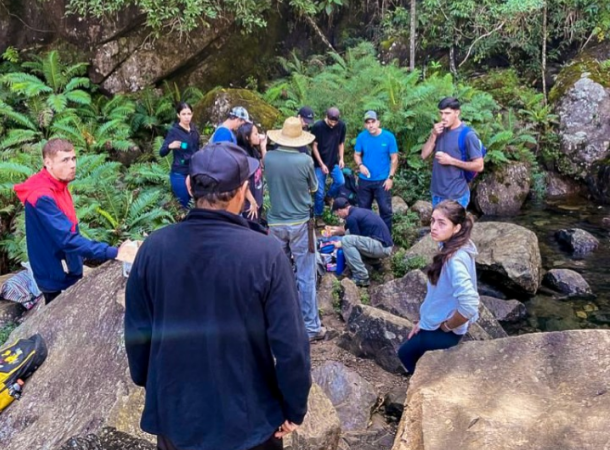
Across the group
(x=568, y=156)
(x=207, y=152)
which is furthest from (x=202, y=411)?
(x=568, y=156)

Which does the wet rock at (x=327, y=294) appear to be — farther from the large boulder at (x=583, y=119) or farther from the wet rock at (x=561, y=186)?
the large boulder at (x=583, y=119)

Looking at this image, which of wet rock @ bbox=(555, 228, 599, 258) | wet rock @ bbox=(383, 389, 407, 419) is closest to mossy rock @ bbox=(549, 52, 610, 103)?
wet rock @ bbox=(555, 228, 599, 258)

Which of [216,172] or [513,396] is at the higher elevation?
[216,172]

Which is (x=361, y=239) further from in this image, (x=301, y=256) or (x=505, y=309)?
(x=505, y=309)

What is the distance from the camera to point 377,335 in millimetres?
5312

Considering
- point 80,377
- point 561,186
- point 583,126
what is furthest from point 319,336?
point 583,126

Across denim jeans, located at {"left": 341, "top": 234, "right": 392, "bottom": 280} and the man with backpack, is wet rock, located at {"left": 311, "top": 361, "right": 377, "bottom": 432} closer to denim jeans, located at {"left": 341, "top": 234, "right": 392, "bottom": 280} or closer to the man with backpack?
denim jeans, located at {"left": 341, "top": 234, "right": 392, "bottom": 280}

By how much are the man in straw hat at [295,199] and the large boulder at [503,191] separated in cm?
684

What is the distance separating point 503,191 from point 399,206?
2708 mm

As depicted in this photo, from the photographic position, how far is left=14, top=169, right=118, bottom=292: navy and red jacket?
13.1 ft

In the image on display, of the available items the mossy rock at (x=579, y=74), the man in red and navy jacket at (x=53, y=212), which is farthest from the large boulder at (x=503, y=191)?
the man in red and navy jacket at (x=53, y=212)

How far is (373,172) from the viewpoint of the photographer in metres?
7.74

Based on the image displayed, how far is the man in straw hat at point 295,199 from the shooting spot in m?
5.17

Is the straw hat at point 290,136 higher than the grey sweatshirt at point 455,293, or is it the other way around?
the straw hat at point 290,136
